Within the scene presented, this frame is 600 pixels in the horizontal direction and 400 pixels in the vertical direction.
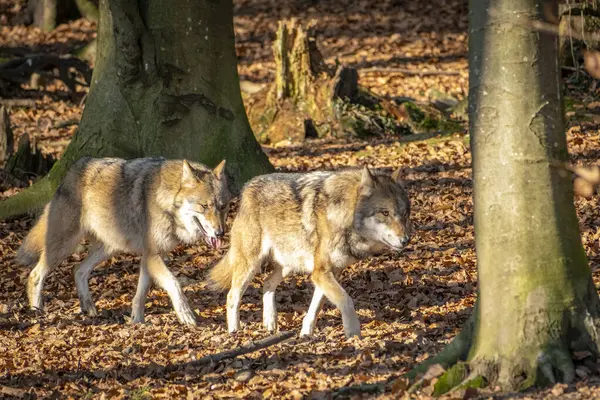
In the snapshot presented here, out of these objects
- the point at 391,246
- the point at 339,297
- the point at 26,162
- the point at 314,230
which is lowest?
the point at 339,297

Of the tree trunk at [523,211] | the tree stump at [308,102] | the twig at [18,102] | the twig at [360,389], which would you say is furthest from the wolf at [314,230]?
the twig at [18,102]

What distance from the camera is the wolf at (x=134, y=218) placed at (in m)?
9.29

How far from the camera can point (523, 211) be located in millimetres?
5629

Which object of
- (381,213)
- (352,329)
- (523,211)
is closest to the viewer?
(523,211)

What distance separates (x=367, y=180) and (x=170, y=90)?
4890 millimetres

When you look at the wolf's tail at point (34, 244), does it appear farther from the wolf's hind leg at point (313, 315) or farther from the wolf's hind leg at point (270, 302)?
the wolf's hind leg at point (313, 315)

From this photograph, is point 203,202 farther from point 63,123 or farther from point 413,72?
point 413,72

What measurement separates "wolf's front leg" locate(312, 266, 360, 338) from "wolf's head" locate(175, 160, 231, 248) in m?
1.44

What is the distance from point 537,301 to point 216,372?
2.52 m

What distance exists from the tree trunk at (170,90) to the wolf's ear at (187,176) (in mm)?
2816

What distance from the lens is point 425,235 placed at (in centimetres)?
1160

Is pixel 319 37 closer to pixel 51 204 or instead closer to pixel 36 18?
pixel 36 18

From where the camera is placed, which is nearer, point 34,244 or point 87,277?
point 87,277

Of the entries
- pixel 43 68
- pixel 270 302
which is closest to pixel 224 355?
pixel 270 302
